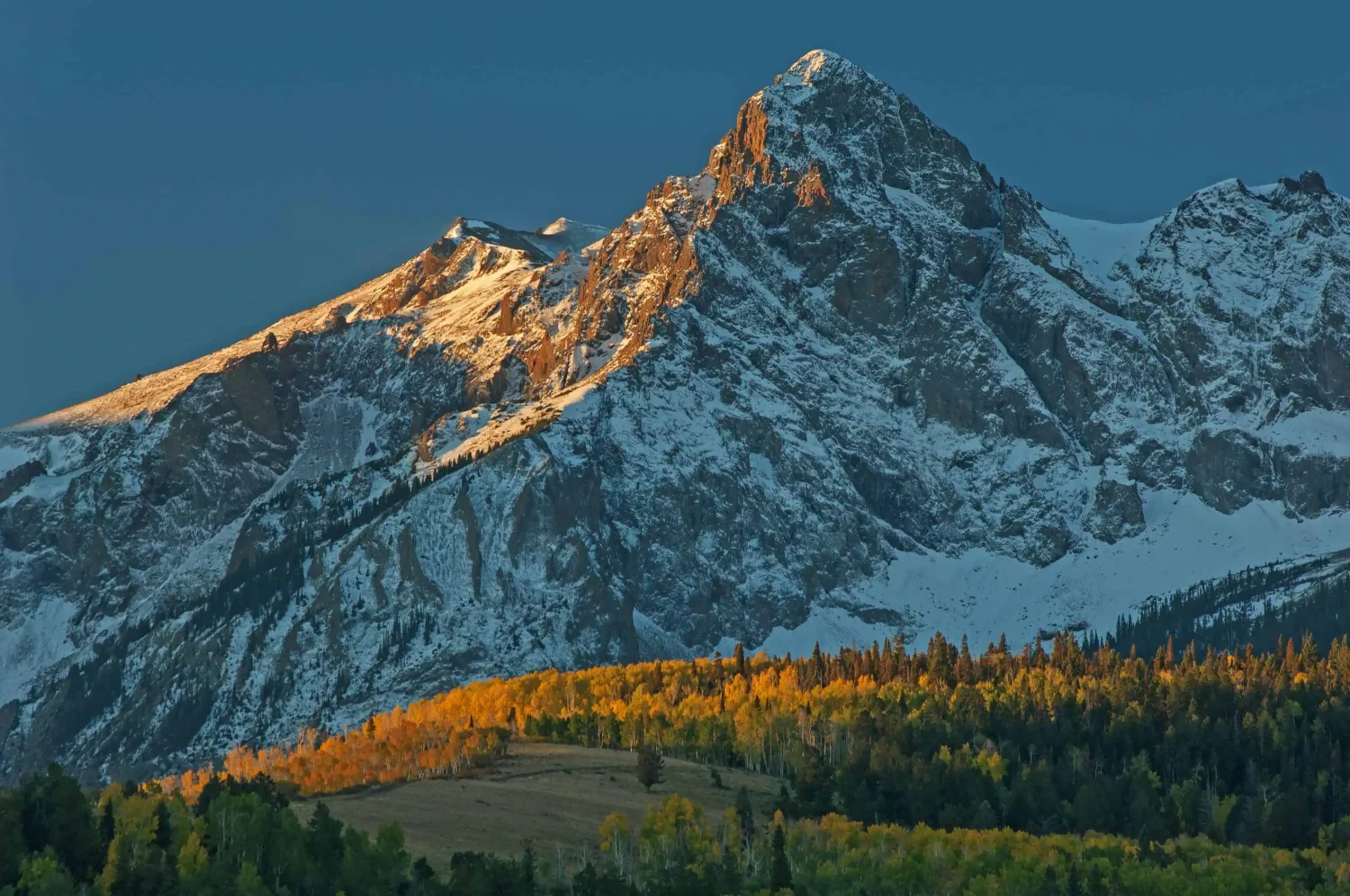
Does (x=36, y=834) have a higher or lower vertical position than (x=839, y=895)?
higher

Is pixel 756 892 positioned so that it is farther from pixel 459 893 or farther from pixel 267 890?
pixel 267 890

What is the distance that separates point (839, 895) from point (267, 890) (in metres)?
47.2

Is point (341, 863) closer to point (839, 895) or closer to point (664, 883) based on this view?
point (664, 883)

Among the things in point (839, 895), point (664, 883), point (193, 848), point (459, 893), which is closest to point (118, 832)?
point (193, 848)

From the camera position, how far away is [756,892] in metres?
198

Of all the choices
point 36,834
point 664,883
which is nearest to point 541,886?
point 664,883

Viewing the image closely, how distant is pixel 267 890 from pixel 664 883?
32.3 m

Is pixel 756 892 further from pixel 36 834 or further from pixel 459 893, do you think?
pixel 36 834

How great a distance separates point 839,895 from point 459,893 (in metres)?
32.3

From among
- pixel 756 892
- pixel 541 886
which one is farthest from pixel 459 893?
pixel 756 892

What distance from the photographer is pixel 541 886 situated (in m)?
200

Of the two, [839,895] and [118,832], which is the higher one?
[118,832]

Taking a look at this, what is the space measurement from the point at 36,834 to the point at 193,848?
45.4 feet

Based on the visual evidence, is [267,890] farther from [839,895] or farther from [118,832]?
A: [839,895]
